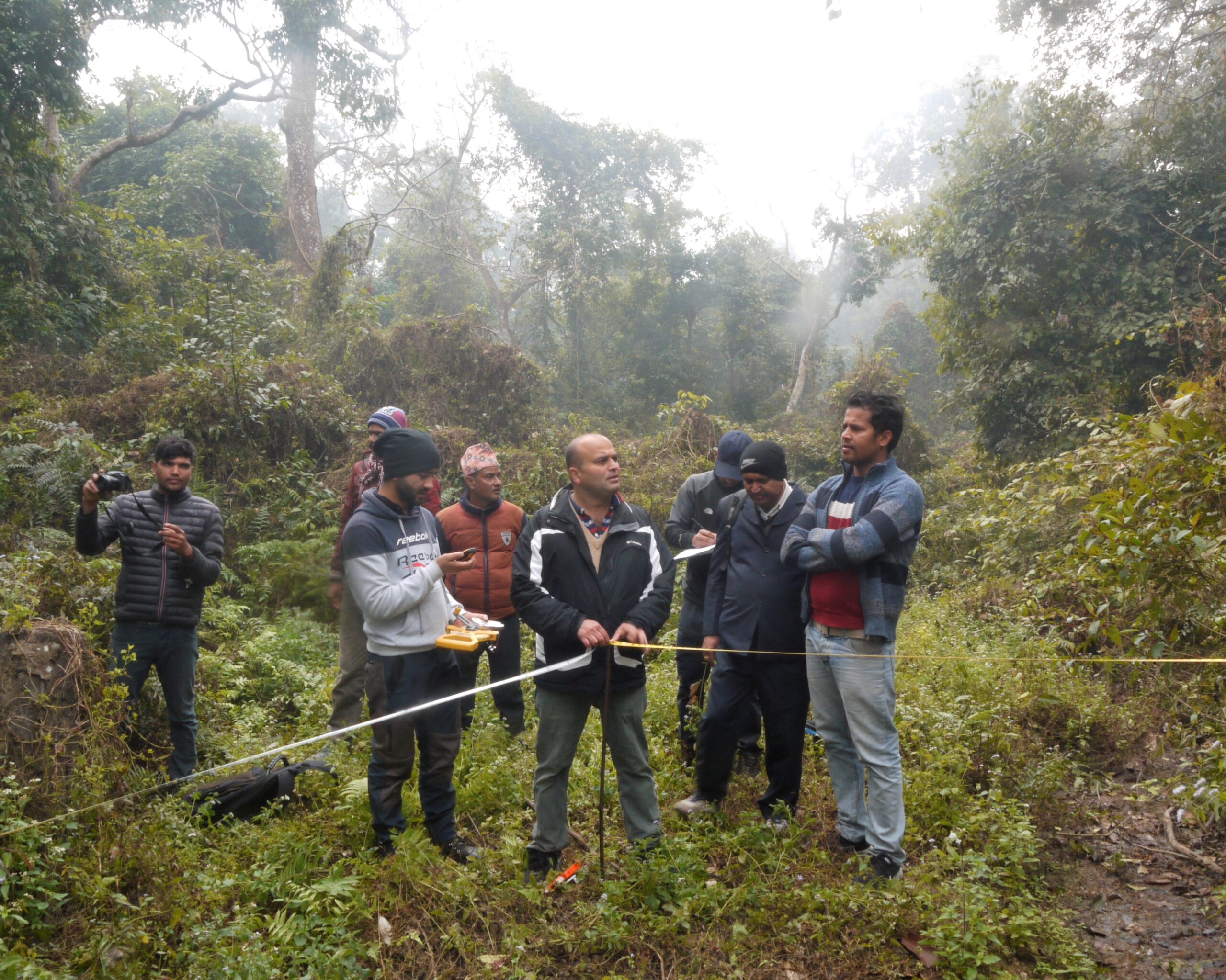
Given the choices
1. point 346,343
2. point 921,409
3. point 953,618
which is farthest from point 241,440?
point 921,409

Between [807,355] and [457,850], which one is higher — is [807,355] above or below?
above

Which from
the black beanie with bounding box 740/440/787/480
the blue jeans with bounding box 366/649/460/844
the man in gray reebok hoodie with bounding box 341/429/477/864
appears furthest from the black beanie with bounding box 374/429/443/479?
the black beanie with bounding box 740/440/787/480

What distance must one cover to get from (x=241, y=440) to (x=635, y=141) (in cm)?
1835

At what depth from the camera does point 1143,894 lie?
12.0 feet

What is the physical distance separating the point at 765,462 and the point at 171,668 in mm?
3173

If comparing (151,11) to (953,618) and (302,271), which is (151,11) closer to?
(302,271)

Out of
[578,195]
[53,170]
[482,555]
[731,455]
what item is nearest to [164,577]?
[482,555]

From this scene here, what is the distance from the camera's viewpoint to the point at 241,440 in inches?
392

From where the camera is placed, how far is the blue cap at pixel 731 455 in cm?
504

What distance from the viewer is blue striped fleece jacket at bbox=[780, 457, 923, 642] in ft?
11.0

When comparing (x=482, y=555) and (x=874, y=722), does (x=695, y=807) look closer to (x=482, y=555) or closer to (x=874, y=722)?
(x=874, y=722)

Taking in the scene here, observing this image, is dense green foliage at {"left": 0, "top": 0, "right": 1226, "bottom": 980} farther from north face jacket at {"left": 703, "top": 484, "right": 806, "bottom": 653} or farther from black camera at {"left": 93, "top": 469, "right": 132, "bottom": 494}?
north face jacket at {"left": 703, "top": 484, "right": 806, "bottom": 653}

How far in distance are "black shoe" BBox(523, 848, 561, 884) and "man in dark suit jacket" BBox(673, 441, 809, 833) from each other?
0.79 metres

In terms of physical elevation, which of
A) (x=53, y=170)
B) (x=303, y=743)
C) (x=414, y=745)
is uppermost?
(x=53, y=170)
